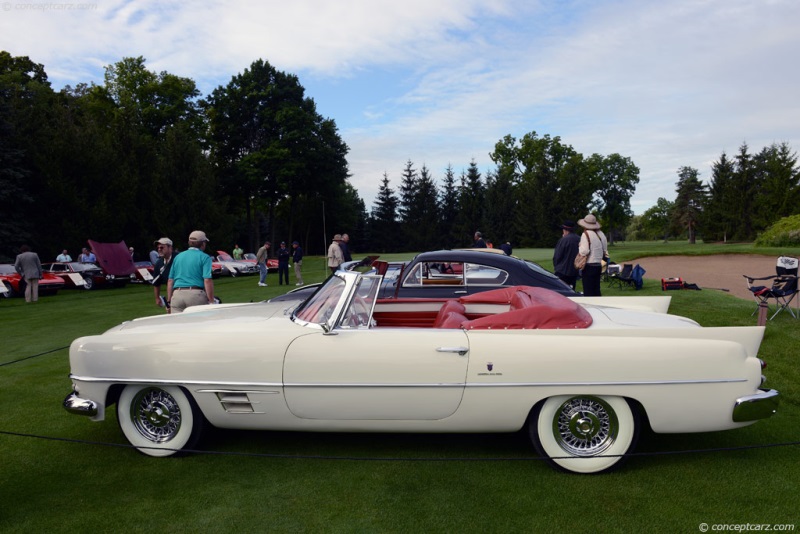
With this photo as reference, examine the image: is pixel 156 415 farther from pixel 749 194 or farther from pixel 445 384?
pixel 749 194

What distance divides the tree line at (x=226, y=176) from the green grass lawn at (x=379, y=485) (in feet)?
13.2

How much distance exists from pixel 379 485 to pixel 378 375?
651 millimetres

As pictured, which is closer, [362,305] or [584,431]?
[584,431]

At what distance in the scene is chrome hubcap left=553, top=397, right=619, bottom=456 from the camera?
358 centimetres

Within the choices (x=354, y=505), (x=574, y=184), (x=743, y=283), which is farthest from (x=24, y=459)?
(x=574, y=184)

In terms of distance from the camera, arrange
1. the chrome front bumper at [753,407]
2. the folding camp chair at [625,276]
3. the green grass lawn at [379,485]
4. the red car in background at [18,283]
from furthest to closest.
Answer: the red car in background at [18,283], the folding camp chair at [625,276], the chrome front bumper at [753,407], the green grass lawn at [379,485]

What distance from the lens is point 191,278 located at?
648 centimetres

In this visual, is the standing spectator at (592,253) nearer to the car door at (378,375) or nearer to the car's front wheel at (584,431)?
the car's front wheel at (584,431)

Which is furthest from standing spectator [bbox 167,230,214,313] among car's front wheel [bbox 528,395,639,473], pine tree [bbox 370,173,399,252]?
pine tree [bbox 370,173,399,252]

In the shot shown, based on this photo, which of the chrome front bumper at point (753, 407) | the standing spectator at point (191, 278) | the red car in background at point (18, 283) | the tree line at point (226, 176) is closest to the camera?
the chrome front bumper at point (753, 407)

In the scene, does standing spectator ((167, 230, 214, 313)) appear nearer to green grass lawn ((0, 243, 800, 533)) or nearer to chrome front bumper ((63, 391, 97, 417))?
green grass lawn ((0, 243, 800, 533))

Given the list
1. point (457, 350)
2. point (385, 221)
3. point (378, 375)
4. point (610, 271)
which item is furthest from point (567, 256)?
point (385, 221)

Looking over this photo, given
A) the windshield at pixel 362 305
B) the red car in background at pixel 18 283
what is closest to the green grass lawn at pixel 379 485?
the windshield at pixel 362 305

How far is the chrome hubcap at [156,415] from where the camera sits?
3.89 m
